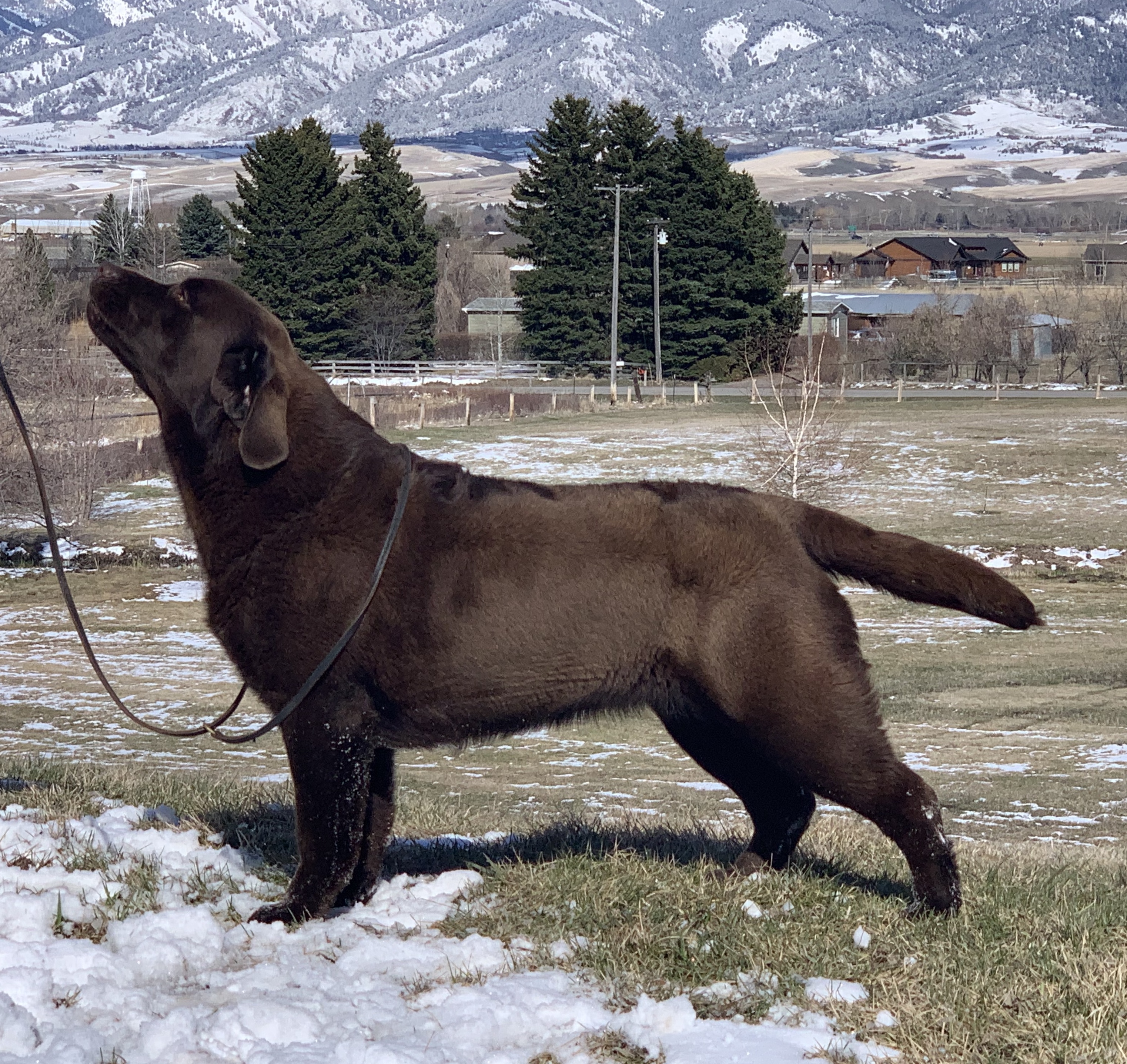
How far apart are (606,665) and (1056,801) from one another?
8.84m

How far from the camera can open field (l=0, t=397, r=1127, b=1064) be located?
370cm

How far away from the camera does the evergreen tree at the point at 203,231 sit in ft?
267

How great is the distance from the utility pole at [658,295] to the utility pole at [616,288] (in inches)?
67.3

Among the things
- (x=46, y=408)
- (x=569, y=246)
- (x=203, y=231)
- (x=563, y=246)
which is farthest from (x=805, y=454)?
(x=203, y=231)

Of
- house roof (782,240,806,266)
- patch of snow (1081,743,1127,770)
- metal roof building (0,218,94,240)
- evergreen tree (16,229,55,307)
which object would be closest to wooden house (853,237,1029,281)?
house roof (782,240,806,266)

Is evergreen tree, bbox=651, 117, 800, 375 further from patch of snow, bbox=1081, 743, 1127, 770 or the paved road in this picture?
patch of snow, bbox=1081, 743, 1127, 770

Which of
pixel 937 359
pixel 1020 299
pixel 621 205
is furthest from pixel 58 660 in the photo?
pixel 1020 299

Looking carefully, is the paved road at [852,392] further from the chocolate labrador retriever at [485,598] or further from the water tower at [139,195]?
the chocolate labrador retriever at [485,598]

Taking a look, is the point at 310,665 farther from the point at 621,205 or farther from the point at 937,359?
the point at 937,359

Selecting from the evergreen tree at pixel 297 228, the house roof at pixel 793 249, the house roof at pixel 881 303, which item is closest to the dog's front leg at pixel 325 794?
the evergreen tree at pixel 297 228

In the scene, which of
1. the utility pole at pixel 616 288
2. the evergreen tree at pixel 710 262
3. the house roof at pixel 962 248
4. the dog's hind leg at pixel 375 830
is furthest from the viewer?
the house roof at pixel 962 248

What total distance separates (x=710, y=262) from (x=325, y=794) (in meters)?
61.8

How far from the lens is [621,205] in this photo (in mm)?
65812

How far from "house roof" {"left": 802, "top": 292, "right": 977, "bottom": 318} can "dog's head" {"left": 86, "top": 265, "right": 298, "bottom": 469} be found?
272 feet
